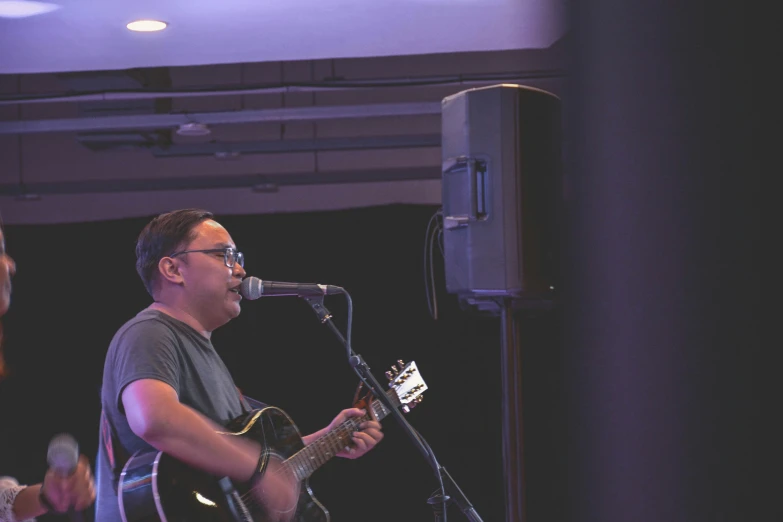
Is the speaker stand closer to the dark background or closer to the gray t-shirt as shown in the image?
the gray t-shirt

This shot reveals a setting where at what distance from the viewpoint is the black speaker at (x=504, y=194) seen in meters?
2.18

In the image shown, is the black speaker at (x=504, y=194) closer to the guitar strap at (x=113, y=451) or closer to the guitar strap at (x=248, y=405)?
the guitar strap at (x=248, y=405)

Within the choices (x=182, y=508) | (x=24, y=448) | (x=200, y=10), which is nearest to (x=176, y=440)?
(x=182, y=508)

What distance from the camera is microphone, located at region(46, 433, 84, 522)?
1.69 m

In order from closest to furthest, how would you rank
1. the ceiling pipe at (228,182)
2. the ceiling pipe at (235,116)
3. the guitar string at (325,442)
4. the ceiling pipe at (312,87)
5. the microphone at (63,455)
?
the microphone at (63,455), the guitar string at (325,442), the ceiling pipe at (312,87), the ceiling pipe at (235,116), the ceiling pipe at (228,182)

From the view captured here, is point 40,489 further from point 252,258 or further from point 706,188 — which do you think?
point 252,258

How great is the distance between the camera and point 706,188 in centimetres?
42

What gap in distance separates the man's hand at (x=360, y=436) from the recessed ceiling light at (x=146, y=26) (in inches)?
74.0

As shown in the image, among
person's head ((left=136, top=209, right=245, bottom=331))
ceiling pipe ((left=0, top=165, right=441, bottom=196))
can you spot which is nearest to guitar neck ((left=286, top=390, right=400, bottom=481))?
person's head ((left=136, top=209, right=245, bottom=331))

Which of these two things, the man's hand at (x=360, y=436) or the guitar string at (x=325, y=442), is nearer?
the guitar string at (x=325, y=442)

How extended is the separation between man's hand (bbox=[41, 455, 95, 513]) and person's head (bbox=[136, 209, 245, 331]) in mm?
1029

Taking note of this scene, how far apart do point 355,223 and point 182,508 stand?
3779 millimetres

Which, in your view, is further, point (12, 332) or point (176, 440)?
point (12, 332)

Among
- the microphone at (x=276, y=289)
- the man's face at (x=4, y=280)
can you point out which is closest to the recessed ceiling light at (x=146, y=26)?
the microphone at (x=276, y=289)
